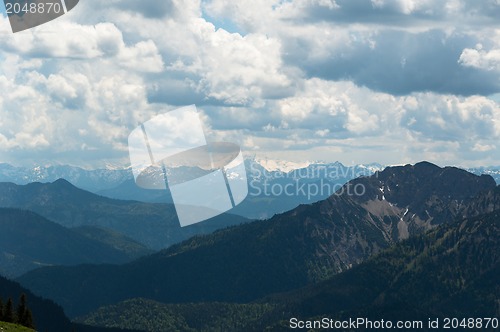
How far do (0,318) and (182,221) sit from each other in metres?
104

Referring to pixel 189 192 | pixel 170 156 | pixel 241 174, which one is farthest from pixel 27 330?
pixel 170 156

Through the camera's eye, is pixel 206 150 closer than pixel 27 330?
Yes

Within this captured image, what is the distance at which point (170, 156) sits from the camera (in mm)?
98812

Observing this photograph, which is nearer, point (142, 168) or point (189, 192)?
point (142, 168)

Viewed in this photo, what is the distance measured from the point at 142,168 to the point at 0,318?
4054 inches

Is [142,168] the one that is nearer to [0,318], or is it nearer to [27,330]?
[27,330]

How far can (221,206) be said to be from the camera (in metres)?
100

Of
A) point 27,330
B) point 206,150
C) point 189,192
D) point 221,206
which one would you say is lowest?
point 27,330

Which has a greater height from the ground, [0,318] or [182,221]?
[182,221]

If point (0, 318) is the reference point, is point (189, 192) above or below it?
above

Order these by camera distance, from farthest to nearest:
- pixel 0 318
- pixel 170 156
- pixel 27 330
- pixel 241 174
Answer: pixel 0 318
pixel 27 330
pixel 241 174
pixel 170 156

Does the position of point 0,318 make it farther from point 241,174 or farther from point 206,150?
point 206,150

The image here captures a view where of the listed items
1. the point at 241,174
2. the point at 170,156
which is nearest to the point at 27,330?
the point at 241,174

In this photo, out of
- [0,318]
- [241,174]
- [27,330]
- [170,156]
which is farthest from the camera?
[0,318]
